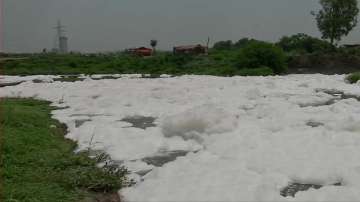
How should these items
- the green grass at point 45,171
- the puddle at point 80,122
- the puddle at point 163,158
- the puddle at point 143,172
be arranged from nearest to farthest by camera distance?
the green grass at point 45,171 < the puddle at point 143,172 < the puddle at point 163,158 < the puddle at point 80,122

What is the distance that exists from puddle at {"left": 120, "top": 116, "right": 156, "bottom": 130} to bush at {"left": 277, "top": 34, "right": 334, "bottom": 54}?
65.9 ft

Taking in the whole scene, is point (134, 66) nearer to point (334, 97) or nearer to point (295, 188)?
point (334, 97)

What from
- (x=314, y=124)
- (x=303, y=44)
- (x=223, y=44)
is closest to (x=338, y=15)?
(x=303, y=44)

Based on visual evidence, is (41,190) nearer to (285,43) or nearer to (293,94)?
(293,94)

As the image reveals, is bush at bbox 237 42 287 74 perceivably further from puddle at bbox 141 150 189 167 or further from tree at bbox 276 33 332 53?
puddle at bbox 141 150 189 167

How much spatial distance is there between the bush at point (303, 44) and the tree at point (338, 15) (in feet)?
3.88

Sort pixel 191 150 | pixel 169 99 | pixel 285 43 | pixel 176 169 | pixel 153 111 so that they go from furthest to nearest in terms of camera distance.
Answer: pixel 285 43
pixel 169 99
pixel 153 111
pixel 191 150
pixel 176 169

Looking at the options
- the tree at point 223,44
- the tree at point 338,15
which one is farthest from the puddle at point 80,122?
the tree at point 223,44

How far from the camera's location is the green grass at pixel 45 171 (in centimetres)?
322

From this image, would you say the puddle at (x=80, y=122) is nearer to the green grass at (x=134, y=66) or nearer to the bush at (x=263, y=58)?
the green grass at (x=134, y=66)

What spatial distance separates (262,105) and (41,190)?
15.5 feet

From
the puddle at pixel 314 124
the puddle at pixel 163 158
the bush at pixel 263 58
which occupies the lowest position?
the puddle at pixel 163 158

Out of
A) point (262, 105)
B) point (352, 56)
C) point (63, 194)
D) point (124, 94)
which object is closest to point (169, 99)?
point (124, 94)

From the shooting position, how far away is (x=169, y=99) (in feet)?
28.2
